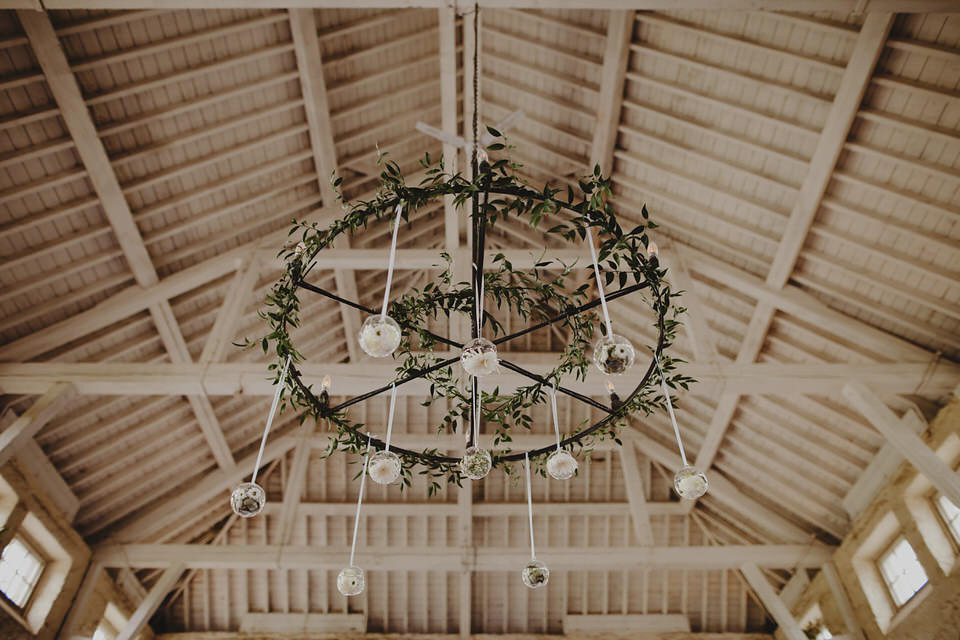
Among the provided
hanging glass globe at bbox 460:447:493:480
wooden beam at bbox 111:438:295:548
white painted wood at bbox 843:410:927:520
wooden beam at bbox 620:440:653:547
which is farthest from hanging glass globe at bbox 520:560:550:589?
wooden beam at bbox 111:438:295:548

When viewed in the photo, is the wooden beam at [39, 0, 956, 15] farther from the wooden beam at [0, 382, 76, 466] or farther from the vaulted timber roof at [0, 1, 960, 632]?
the wooden beam at [0, 382, 76, 466]

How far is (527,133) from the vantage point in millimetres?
8648

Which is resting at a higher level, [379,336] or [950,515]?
[950,515]

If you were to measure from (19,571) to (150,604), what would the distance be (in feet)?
5.57

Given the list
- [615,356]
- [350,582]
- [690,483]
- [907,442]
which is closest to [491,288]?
[615,356]

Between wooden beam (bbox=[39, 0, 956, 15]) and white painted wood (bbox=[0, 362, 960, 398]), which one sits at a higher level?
wooden beam (bbox=[39, 0, 956, 15])

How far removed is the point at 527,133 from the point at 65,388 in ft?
19.1

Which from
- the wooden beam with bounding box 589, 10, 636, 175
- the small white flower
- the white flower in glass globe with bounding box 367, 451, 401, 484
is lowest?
the white flower in glass globe with bounding box 367, 451, 401, 484

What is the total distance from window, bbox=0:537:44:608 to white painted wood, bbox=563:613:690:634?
750 centimetres

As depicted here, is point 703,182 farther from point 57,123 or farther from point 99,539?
point 99,539

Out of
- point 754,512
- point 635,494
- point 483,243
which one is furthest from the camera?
point 635,494

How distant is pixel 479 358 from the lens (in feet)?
9.81

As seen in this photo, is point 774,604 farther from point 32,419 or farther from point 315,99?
point 32,419

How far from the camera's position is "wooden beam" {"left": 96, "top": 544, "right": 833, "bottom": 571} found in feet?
29.3
